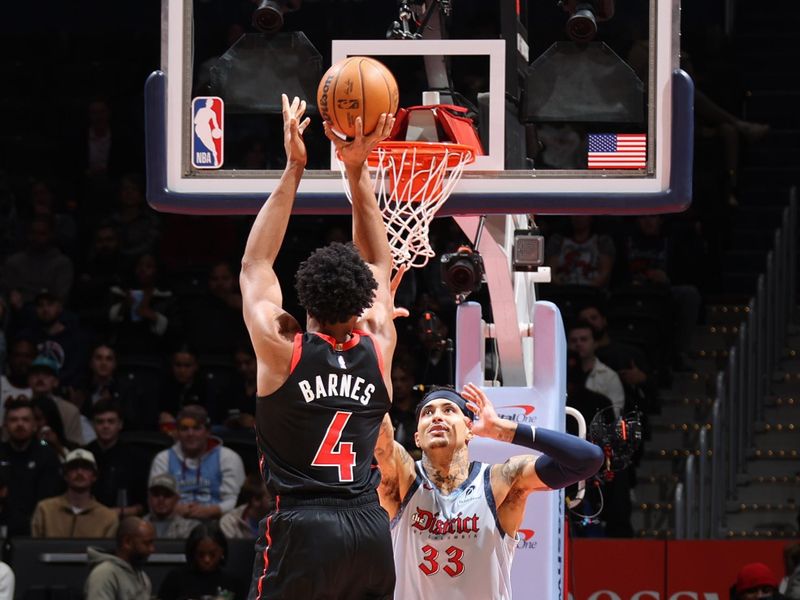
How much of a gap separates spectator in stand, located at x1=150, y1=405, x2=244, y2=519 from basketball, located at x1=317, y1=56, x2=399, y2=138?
5.45 m

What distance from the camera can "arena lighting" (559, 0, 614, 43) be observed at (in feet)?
26.3

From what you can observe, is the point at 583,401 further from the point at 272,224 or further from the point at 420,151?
the point at 272,224

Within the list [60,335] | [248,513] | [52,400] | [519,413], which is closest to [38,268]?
[60,335]

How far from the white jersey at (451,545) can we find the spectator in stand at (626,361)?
210 inches

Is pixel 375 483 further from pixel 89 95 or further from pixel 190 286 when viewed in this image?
pixel 89 95

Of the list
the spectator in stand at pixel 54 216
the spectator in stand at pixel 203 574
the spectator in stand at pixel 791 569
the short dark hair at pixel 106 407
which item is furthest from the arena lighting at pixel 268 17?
the spectator in stand at pixel 54 216

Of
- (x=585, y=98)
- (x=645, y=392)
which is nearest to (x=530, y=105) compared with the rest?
(x=585, y=98)

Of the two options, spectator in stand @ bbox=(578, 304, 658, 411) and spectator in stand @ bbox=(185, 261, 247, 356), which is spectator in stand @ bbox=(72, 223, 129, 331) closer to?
spectator in stand @ bbox=(185, 261, 247, 356)

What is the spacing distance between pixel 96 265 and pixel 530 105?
284 inches

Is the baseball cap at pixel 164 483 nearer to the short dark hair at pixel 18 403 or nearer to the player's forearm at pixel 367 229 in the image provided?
the short dark hair at pixel 18 403

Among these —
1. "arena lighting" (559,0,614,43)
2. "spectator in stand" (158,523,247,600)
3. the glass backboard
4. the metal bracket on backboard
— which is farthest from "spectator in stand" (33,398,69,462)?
"arena lighting" (559,0,614,43)

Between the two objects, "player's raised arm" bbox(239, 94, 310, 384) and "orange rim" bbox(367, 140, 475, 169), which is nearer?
"player's raised arm" bbox(239, 94, 310, 384)

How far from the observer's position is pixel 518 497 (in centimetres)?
711

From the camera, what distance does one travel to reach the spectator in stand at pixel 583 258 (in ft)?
44.5
